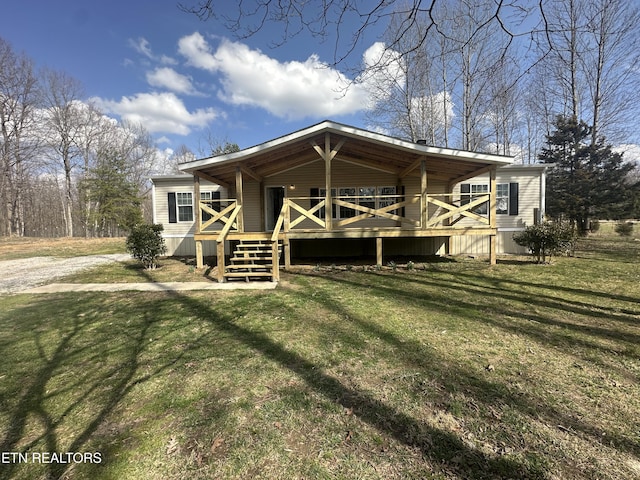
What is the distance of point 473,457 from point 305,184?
10.1 meters

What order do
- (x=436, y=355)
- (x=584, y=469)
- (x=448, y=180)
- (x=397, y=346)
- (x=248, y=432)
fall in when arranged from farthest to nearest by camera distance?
(x=448, y=180)
(x=397, y=346)
(x=436, y=355)
(x=248, y=432)
(x=584, y=469)

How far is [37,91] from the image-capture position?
25094 mm

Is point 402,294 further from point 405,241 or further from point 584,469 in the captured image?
point 405,241

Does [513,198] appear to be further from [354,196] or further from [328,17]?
[328,17]

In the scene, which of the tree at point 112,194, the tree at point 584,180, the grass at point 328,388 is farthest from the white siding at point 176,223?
the tree at point 584,180

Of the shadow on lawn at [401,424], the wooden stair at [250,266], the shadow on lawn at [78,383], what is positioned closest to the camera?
the shadow on lawn at [401,424]

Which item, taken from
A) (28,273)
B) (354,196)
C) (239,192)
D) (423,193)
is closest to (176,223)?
(28,273)

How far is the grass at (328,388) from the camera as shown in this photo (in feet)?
6.40

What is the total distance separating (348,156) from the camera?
1065 centimetres

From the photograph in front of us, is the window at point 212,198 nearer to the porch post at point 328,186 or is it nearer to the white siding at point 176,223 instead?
the white siding at point 176,223

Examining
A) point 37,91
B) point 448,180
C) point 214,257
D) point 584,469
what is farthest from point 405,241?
point 37,91

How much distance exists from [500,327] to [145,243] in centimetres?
921

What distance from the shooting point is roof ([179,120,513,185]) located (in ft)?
26.9

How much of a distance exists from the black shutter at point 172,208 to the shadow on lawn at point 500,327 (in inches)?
337
